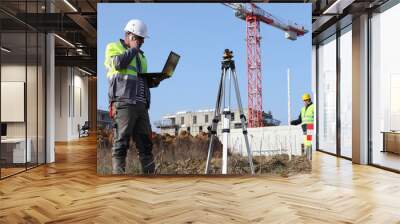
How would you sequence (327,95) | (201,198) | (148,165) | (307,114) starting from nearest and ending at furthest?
(201,198) < (148,165) < (307,114) < (327,95)

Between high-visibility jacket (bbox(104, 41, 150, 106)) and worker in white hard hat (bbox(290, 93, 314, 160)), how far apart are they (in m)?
2.41

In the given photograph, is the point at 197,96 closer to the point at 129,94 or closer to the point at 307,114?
the point at 129,94

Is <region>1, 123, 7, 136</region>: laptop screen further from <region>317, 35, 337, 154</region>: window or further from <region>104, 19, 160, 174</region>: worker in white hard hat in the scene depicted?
<region>317, 35, 337, 154</region>: window

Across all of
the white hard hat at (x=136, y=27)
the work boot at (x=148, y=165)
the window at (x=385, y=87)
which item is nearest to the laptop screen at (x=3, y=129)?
the work boot at (x=148, y=165)

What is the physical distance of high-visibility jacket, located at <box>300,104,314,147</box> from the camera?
6673 millimetres

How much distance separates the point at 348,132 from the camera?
929cm

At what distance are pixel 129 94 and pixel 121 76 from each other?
296 millimetres

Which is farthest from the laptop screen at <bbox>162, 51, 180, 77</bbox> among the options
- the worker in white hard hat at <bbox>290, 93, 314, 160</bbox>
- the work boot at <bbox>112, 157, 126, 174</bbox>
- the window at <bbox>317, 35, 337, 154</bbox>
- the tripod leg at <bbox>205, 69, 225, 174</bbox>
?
the window at <bbox>317, 35, 337, 154</bbox>

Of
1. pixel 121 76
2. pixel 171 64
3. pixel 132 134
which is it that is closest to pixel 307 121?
pixel 171 64

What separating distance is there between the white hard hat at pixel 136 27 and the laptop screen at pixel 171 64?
19.8 inches

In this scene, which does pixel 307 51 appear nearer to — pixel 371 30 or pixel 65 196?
pixel 371 30

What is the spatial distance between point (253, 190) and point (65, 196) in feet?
7.59

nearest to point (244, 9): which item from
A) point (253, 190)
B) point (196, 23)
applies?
point (196, 23)

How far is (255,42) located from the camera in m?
6.64
